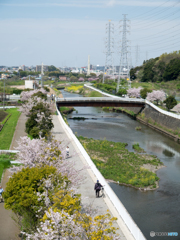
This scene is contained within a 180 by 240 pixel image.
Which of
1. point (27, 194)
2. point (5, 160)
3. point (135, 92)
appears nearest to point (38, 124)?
point (5, 160)

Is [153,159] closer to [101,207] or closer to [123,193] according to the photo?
[123,193]

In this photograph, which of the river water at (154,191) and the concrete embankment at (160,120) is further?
the concrete embankment at (160,120)

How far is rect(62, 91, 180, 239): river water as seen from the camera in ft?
55.2

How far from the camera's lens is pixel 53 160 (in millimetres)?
13398

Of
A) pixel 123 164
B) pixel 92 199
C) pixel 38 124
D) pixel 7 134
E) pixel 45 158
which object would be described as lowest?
pixel 123 164

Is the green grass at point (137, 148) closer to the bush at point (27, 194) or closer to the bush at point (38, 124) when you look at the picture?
the bush at point (38, 124)

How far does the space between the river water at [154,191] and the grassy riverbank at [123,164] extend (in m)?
0.75

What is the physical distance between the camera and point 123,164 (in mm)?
25438

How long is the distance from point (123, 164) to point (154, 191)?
16.4 ft

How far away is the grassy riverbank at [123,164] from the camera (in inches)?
872

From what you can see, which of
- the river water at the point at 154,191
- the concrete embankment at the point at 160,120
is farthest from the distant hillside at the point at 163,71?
the river water at the point at 154,191

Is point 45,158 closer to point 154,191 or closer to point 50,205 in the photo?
point 50,205

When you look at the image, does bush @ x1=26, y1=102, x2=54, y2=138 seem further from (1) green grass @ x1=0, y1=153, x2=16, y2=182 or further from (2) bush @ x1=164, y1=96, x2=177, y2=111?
(2) bush @ x1=164, y1=96, x2=177, y2=111

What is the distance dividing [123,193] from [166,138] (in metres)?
20.2
